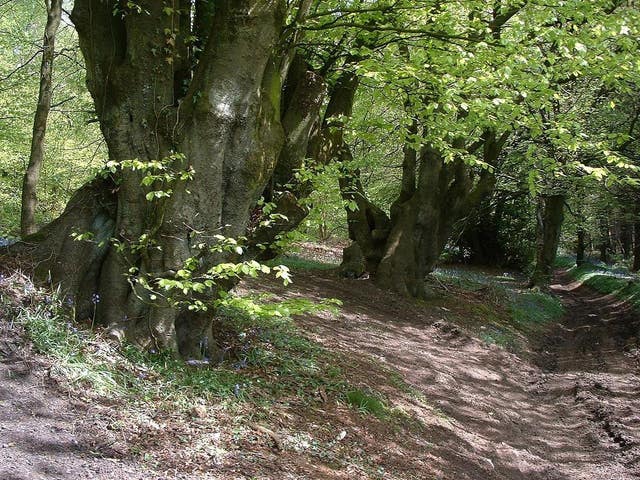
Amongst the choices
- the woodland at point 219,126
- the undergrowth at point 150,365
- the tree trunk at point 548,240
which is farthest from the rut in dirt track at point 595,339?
the undergrowth at point 150,365

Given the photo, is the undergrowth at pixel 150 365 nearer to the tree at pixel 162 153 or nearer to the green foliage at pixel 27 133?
the tree at pixel 162 153

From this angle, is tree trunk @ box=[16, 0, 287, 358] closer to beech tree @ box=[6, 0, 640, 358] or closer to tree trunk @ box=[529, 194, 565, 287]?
beech tree @ box=[6, 0, 640, 358]

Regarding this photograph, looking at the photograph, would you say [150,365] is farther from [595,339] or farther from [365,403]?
[595,339]

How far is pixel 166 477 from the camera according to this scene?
3.79 m

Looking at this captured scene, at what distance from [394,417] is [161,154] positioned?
4.46 m

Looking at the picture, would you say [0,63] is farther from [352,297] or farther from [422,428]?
[422,428]

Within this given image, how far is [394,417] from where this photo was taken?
7008 mm

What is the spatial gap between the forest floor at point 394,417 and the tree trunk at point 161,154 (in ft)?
4.25

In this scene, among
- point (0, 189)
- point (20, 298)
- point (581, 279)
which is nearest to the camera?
point (20, 298)

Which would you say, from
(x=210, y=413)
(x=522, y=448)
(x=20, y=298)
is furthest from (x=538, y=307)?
(x=20, y=298)

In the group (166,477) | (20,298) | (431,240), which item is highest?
(431,240)

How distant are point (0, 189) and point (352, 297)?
14384mm

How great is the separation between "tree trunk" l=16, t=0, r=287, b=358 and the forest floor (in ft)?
4.25

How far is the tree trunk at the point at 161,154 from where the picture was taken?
551 cm
